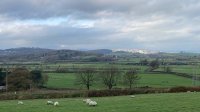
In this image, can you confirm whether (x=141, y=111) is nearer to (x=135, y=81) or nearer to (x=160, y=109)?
(x=160, y=109)

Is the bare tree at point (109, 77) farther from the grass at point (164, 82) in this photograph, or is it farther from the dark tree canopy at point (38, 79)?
the dark tree canopy at point (38, 79)

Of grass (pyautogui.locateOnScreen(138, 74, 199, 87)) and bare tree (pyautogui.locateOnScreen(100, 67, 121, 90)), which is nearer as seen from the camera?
grass (pyautogui.locateOnScreen(138, 74, 199, 87))

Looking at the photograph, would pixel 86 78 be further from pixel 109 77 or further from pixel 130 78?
pixel 130 78

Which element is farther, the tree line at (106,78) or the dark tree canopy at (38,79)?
the tree line at (106,78)

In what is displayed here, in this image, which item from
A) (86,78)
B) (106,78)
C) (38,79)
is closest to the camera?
(106,78)

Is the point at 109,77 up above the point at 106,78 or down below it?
above

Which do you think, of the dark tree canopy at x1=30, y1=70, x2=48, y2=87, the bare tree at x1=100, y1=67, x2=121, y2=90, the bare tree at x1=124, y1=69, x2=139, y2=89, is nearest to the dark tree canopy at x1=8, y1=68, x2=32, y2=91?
the dark tree canopy at x1=30, y1=70, x2=48, y2=87

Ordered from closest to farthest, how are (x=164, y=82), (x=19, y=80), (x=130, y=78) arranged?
(x=19, y=80) → (x=164, y=82) → (x=130, y=78)

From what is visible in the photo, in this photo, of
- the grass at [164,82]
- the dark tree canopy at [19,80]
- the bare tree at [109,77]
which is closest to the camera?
the grass at [164,82]

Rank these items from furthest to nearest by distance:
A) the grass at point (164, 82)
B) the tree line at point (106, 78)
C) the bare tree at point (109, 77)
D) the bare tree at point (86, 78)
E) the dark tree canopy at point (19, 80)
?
the bare tree at point (86, 78) → the tree line at point (106, 78) → the bare tree at point (109, 77) → the dark tree canopy at point (19, 80) → the grass at point (164, 82)

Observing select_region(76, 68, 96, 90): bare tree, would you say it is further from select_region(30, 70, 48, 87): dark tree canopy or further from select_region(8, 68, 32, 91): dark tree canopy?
select_region(8, 68, 32, 91): dark tree canopy

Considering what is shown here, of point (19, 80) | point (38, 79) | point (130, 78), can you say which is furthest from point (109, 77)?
point (19, 80)

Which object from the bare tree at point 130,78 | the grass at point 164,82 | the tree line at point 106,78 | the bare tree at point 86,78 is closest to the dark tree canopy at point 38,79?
the tree line at point 106,78

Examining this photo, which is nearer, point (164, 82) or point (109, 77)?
point (164, 82)
